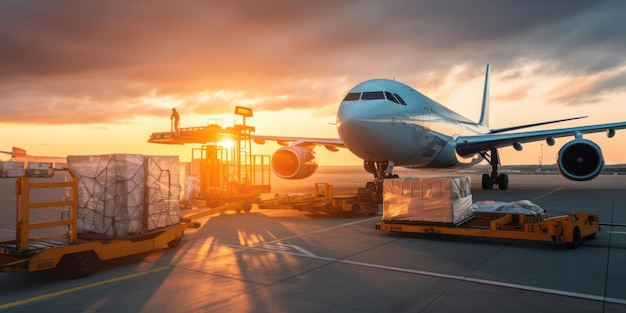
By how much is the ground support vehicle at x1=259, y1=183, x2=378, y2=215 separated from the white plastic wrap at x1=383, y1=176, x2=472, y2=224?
10.1ft

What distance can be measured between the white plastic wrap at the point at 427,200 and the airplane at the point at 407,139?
4381 millimetres

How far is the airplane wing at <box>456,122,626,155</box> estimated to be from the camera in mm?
19178

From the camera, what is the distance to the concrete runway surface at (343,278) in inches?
192

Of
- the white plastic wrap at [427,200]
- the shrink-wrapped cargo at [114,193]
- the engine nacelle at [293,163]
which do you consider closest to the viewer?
the shrink-wrapped cargo at [114,193]

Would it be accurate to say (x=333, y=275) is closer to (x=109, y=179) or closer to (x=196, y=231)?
(x=109, y=179)

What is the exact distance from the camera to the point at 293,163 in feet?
67.2

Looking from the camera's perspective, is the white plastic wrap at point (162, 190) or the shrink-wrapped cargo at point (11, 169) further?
the shrink-wrapped cargo at point (11, 169)

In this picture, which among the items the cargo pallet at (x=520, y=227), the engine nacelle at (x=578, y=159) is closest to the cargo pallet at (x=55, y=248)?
the cargo pallet at (x=520, y=227)

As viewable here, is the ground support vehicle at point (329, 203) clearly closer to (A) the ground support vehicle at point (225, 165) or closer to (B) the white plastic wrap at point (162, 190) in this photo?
(A) the ground support vehicle at point (225, 165)

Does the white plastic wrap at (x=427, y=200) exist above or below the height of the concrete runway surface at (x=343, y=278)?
above

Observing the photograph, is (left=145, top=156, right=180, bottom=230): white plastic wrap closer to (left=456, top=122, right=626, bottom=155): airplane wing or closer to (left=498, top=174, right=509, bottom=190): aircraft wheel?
(left=456, top=122, right=626, bottom=155): airplane wing

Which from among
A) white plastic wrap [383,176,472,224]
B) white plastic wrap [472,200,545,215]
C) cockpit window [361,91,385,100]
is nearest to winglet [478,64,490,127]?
cockpit window [361,91,385,100]

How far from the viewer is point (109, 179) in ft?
24.4

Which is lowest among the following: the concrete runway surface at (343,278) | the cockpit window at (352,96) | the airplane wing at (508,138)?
the concrete runway surface at (343,278)
